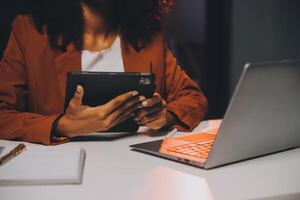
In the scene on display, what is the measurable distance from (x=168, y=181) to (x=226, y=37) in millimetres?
2152

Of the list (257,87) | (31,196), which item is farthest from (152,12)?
(31,196)

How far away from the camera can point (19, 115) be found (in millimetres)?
1183

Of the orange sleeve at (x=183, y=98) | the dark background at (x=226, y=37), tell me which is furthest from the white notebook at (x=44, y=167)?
the dark background at (x=226, y=37)

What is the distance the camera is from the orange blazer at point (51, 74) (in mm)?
1303

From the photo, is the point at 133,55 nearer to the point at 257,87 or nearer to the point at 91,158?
the point at 91,158

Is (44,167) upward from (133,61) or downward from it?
downward

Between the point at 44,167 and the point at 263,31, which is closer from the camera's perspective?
the point at 44,167

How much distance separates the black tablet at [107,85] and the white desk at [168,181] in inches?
6.8

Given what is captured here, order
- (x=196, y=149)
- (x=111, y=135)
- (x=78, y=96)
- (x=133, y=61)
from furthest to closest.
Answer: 1. (x=133, y=61)
2. (x=111, y=135)
3. (x=78, y=96)
4. (x=196, y=149)

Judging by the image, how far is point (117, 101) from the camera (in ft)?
3.45

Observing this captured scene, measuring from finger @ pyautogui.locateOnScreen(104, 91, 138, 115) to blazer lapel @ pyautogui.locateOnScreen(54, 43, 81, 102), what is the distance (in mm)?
359

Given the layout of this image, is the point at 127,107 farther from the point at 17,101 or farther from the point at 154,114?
the point at 17,101

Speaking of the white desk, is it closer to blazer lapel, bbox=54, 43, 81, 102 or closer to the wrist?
the wrist

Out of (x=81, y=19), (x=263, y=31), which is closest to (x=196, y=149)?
(x=81, y=19)
